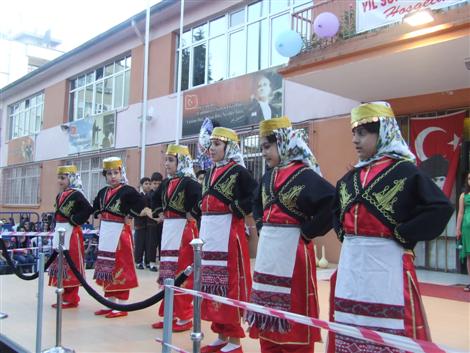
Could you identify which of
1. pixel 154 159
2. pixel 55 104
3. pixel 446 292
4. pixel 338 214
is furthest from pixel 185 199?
pixel 55 104

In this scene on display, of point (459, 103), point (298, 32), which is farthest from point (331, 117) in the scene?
point (459, 103)

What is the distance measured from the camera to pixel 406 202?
7.58ft

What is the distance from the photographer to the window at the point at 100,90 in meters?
15.5

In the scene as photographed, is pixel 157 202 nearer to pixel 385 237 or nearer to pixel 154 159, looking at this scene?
pixel 385 237

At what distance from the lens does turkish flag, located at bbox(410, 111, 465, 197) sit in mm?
7438

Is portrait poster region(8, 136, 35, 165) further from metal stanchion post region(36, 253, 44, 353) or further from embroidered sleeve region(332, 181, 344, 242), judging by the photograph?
embroidered sleeve region(332, 181, 344, 242)

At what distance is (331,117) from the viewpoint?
9.07 m

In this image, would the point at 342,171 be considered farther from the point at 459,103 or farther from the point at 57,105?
the point at 57,105

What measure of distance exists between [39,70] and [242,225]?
721 inches

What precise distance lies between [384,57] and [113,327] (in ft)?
15.9

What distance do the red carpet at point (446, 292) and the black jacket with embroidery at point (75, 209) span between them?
168 inches

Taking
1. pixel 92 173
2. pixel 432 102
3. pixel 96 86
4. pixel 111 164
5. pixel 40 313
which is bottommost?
pixel 40 313

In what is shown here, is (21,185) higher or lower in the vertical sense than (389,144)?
higher

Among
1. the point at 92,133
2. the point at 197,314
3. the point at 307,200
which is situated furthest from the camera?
the point at 92,133
